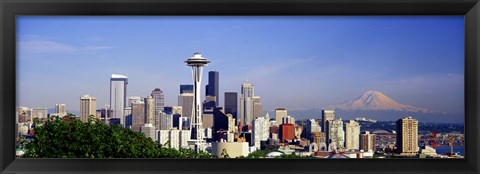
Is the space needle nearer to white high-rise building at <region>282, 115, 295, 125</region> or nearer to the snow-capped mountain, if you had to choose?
white high-rise building at <region>282, 115, 295, 125</region>

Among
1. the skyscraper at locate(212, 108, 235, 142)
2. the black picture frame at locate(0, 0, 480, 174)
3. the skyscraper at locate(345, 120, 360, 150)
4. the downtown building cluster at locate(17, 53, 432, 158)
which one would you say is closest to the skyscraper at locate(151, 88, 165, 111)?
the downtown building cluster at locate(17, 53, 432, 158)

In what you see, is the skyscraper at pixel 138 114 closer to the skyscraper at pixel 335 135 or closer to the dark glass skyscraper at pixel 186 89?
the dark glass skyscraper at pixel 186 89

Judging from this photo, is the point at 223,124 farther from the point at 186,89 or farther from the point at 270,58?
the point at 270,58

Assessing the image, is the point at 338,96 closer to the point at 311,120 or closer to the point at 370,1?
the point at 311,120

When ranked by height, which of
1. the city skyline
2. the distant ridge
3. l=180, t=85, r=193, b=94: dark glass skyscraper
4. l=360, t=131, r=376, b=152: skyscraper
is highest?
the city skyline

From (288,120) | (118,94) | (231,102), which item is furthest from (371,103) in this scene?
(118,94)

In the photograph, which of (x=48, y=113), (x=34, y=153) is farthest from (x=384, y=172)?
(x=48, y=113)

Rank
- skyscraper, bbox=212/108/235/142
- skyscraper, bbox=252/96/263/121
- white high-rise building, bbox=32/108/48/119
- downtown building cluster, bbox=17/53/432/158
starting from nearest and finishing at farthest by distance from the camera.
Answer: white high-rise building, bbox=32/108/48/119
downtown building cluster, bbox=17/53/432/158
skyscraper, bbox=252/96/263/121
skyscraper, bbox=212/108/235/142
